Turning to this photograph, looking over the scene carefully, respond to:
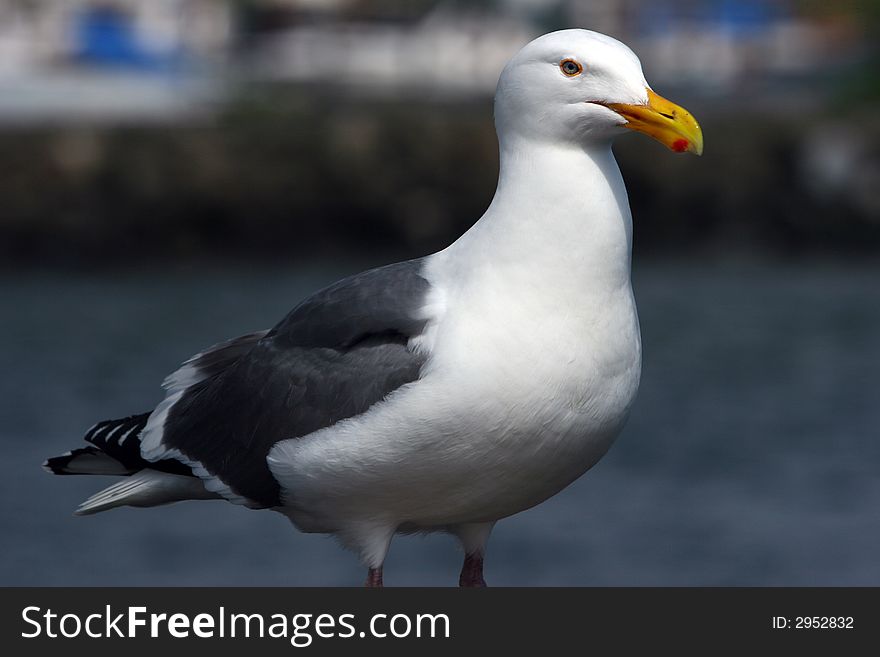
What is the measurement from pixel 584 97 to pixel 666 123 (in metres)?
0.28

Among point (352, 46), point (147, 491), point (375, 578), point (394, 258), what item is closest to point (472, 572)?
point (375, 578)

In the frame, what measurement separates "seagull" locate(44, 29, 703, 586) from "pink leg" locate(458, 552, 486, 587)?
21 cm

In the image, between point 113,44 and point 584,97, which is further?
point 113,44

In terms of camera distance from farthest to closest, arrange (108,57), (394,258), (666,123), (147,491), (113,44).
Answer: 1. (113,44)
2. (108,57)
3. (394,258)
4. (147,491)
5. (666,123)

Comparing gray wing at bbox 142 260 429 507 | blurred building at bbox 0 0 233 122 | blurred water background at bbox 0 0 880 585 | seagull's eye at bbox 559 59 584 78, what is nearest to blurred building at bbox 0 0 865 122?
blurred building at bbox 0 0 233 122

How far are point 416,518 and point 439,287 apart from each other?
0.79m

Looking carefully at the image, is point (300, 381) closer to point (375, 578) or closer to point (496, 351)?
point (375, 578)

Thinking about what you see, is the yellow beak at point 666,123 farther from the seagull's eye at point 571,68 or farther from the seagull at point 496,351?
the seagull's eye at point 571,68

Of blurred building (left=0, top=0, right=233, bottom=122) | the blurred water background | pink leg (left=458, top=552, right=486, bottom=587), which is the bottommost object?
pink leg (left=458, top=552, right=486, bottom=587)

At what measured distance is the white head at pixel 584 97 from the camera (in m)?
4.83

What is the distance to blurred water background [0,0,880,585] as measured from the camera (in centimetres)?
1462

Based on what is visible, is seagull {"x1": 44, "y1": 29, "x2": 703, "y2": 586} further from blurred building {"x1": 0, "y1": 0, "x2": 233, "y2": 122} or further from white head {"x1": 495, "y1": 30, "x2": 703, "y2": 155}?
blurred building {"x1": 0, "y1": 0, "x2": 233, "y2": 122}

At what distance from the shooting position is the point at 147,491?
579 centimetres

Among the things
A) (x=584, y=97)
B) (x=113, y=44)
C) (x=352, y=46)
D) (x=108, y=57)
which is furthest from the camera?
(x=352, y=46)
